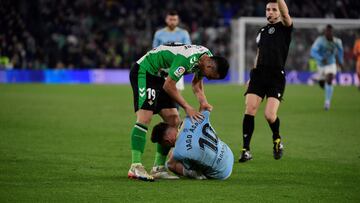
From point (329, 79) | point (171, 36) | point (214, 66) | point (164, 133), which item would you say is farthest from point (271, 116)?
point (329, 79)

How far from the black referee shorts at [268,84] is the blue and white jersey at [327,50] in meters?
11.7

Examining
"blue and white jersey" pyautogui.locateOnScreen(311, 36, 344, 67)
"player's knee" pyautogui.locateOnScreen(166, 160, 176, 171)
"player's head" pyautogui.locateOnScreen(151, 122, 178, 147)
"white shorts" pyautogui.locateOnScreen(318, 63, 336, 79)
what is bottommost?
"white shorts" pyautogui.locateOnScreen(318, 63, 336, 79)

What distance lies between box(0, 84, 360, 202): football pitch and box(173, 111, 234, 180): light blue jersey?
0.68 ft

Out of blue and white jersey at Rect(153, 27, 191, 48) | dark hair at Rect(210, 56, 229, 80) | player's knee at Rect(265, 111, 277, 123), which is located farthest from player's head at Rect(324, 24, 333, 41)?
dark hair at Rect(210, 56, 229, 80)

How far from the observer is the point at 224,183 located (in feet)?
30.3

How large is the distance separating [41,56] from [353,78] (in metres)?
16.3

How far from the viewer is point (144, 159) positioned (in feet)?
37.6

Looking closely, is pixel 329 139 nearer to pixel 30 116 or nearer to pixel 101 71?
pixel 30 116

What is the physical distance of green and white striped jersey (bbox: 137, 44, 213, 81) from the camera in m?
9.04

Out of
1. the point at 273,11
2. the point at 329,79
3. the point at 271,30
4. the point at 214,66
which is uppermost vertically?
the point at 273,11

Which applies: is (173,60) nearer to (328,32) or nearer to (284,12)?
(284,12)

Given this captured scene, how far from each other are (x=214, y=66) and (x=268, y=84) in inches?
108

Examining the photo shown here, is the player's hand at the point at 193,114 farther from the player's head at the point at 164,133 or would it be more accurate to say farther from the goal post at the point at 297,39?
the goal post at the point at 297,39

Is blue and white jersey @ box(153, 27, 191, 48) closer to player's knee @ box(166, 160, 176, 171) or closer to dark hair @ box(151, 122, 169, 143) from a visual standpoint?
player's knee @ box(166, 160, 176, 171)
